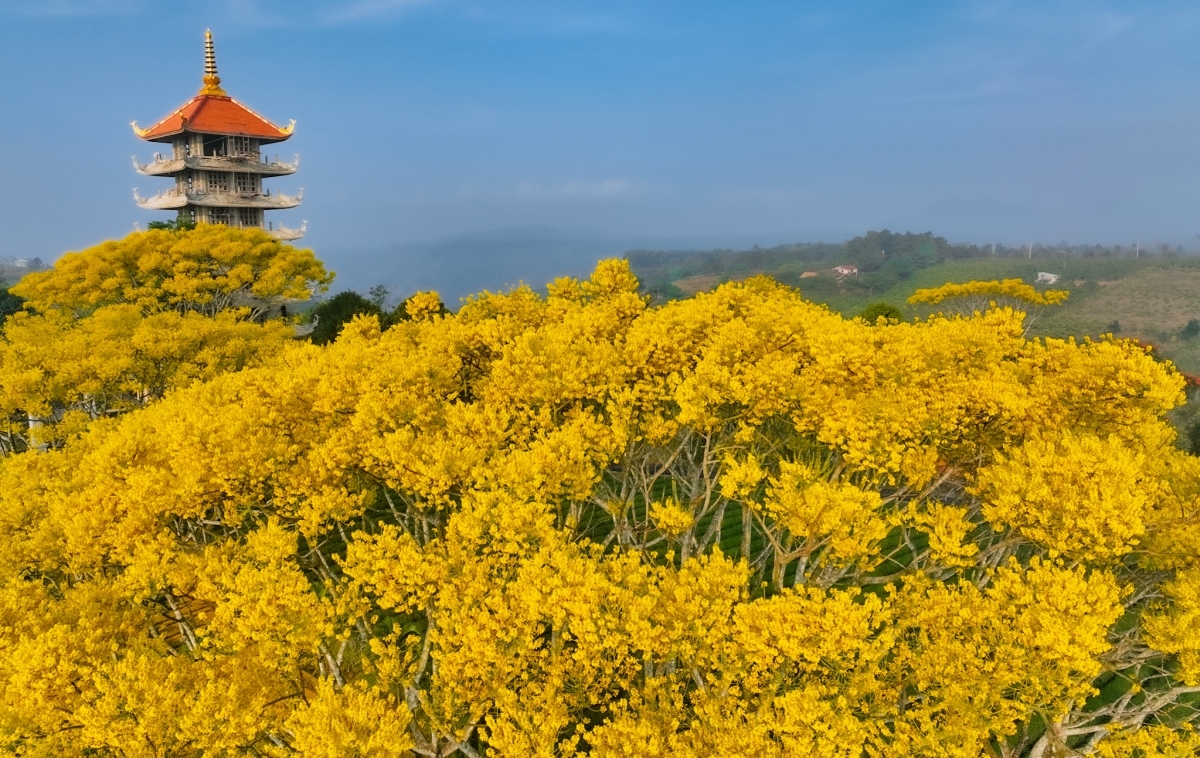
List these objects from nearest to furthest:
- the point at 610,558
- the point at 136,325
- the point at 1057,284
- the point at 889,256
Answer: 1. the point at 610,558
2. the point at 136,325
3. the point at 1057,284
4. the point at 889,256

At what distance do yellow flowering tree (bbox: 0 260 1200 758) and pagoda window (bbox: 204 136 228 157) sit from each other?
4371 cm

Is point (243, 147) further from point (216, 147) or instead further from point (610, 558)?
point (610, 558)

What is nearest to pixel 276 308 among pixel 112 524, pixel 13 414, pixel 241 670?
pixel 13 414

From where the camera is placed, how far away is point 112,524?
12.4 m

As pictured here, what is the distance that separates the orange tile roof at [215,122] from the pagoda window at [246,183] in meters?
3.38

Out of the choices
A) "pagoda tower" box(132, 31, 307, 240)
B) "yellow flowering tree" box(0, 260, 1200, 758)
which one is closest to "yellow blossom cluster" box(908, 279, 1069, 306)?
"yellow flowering tree" box(0, 260, 1200, 758)

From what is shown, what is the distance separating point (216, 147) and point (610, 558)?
56.4 meters

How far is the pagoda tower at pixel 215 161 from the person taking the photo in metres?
50.0

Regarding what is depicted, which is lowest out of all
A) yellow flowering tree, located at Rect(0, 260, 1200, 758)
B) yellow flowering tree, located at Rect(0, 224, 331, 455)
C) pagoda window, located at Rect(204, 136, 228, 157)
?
yellow flowering tree, located at Rect(0, 260, 1200, 758)

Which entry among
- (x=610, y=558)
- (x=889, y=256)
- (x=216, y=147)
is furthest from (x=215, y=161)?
(x=889, y=256)

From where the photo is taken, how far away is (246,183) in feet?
176

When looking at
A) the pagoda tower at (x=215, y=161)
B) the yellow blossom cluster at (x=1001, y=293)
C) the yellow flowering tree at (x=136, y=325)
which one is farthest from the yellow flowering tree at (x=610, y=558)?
the pagoda tower at (x=215, y=161)

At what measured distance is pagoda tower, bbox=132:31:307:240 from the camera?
50.0 meters

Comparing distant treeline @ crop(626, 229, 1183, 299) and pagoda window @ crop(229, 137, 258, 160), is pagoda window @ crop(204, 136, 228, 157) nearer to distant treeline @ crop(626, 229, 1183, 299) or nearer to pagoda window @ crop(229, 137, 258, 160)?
pagoda window @ crop(229, 137, 258, 160)
